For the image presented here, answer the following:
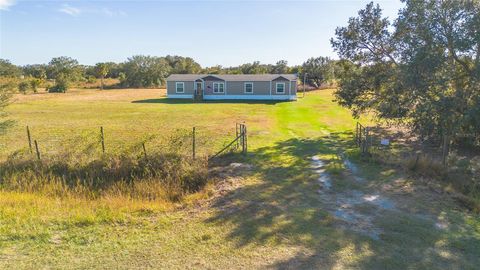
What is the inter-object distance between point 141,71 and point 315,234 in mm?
61340

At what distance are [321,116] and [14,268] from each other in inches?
901

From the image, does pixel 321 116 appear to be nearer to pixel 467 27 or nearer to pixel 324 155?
pixel 324 155

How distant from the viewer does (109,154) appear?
36.4ft

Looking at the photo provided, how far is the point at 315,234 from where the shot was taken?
6395 millimetres

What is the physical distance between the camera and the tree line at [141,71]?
177ft

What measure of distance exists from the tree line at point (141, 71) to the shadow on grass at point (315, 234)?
4631cm

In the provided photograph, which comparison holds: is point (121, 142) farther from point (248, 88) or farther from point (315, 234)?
point (248, 88)

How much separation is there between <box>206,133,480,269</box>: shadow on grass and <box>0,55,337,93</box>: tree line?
46.3 m

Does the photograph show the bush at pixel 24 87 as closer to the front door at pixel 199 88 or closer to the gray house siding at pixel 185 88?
the gray house siding at pixel 185 88

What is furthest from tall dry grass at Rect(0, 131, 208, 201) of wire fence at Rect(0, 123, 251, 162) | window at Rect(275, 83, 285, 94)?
window at Rect(275, 83, 285, 94)

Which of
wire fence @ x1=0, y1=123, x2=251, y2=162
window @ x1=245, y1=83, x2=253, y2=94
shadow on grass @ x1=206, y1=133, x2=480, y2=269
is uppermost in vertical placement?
window @ x1=245, y1=83, x2=253, y2=94

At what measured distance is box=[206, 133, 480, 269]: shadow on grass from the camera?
5.43 m

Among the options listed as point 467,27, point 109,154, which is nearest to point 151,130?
point 109,154

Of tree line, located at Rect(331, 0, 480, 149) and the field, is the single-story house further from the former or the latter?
the field
